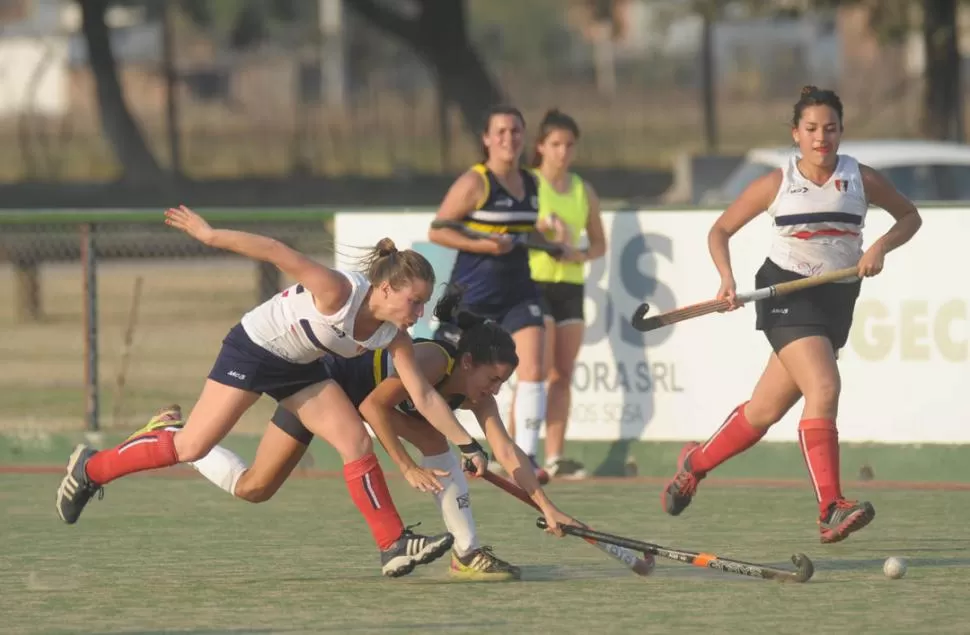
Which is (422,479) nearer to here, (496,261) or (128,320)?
(496,261)

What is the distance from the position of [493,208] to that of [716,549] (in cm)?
233

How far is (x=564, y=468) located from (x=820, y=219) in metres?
2.66

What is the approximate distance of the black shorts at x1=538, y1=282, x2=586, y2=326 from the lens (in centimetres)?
988

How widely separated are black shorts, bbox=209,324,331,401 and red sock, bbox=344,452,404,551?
1.15ft

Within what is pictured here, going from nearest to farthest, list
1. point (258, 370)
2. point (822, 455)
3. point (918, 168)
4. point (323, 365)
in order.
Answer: point (258, 370), point (323, 365), point (822, 455), point (918, 168)

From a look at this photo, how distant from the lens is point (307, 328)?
6883mm

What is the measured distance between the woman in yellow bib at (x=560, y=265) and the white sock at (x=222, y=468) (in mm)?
2559

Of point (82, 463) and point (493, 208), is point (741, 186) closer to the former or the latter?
point (493, 208)

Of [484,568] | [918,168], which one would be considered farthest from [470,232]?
[918,168]

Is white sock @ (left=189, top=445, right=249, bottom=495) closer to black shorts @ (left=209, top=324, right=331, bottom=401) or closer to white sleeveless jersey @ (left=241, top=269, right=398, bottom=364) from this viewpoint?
black shorts @ (left=209, top=324, right=331, bottom=401)

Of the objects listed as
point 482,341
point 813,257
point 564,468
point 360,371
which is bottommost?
point 564,468

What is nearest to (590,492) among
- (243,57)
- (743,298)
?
(743,298)

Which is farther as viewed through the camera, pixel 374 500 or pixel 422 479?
pixel 374 500

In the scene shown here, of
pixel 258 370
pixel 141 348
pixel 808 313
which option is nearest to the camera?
pixel 258 370
